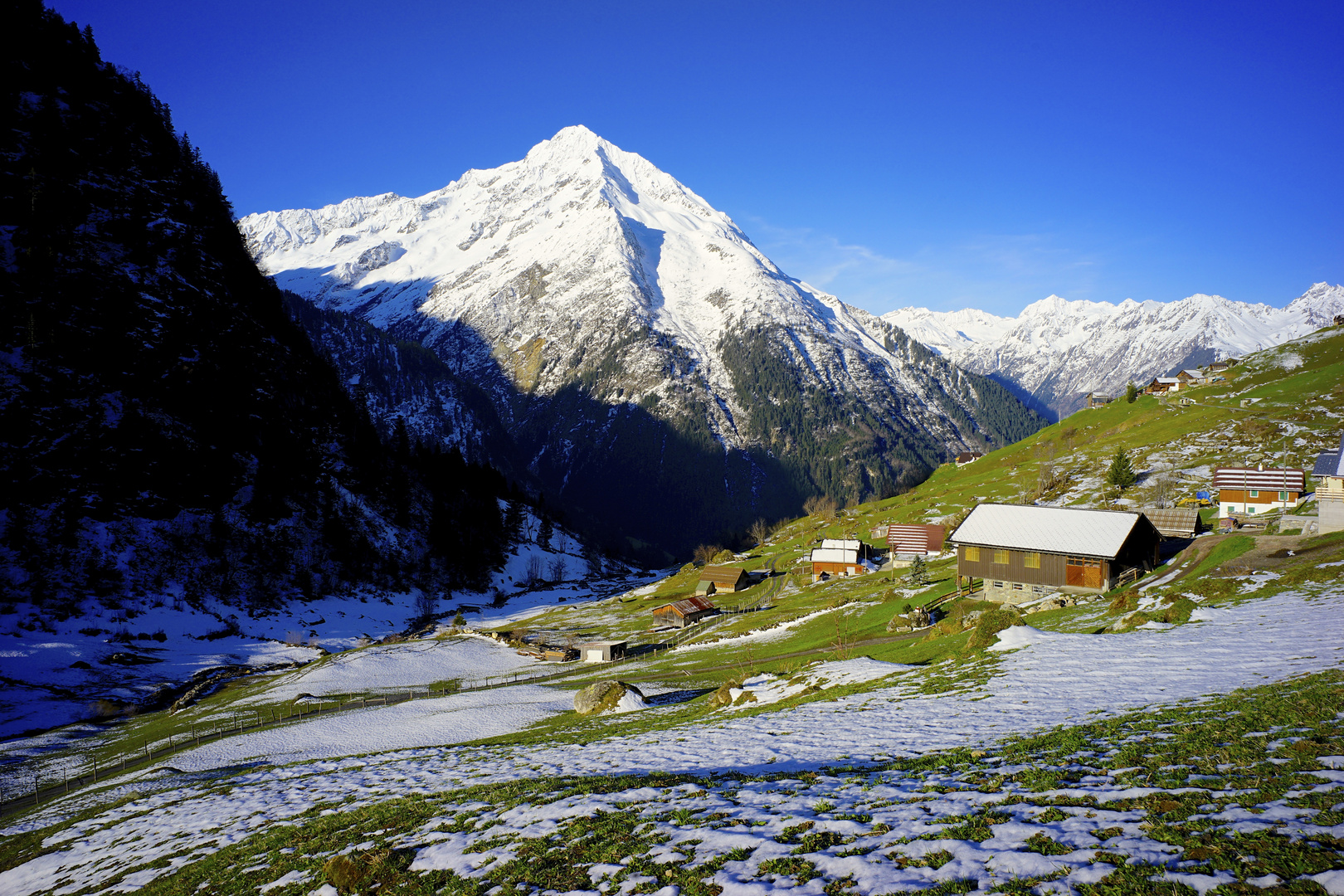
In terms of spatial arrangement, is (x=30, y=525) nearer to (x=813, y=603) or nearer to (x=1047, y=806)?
(x=813, y=603)

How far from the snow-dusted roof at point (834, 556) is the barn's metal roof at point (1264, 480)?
191 feet

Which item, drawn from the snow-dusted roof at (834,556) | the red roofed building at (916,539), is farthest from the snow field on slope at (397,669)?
the red roofed building at (916,539)

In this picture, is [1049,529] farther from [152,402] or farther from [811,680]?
[152,402]

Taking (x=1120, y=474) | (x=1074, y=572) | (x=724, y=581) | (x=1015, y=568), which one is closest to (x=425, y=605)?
(x=724, y=581)

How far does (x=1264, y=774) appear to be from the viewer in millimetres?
12906

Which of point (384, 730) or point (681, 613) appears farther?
point (681, 613)

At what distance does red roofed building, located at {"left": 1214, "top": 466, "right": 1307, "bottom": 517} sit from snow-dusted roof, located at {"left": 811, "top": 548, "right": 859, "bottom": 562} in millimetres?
55413

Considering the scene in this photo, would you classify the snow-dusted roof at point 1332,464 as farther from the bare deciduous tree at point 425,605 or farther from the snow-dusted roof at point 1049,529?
the bare deciduous tree at point 425,605

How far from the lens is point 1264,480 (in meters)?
98.9

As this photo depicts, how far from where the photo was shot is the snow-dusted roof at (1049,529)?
59.2 meters

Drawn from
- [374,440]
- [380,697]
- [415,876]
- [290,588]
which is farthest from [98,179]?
[415,876]

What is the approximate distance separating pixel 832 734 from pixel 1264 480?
11321cm

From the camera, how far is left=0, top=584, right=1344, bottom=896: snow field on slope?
22031mm

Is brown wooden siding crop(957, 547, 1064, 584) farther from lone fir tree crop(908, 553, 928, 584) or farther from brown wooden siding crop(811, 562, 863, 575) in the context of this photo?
brown wooden siding crop(811, 562, 863, 575)
